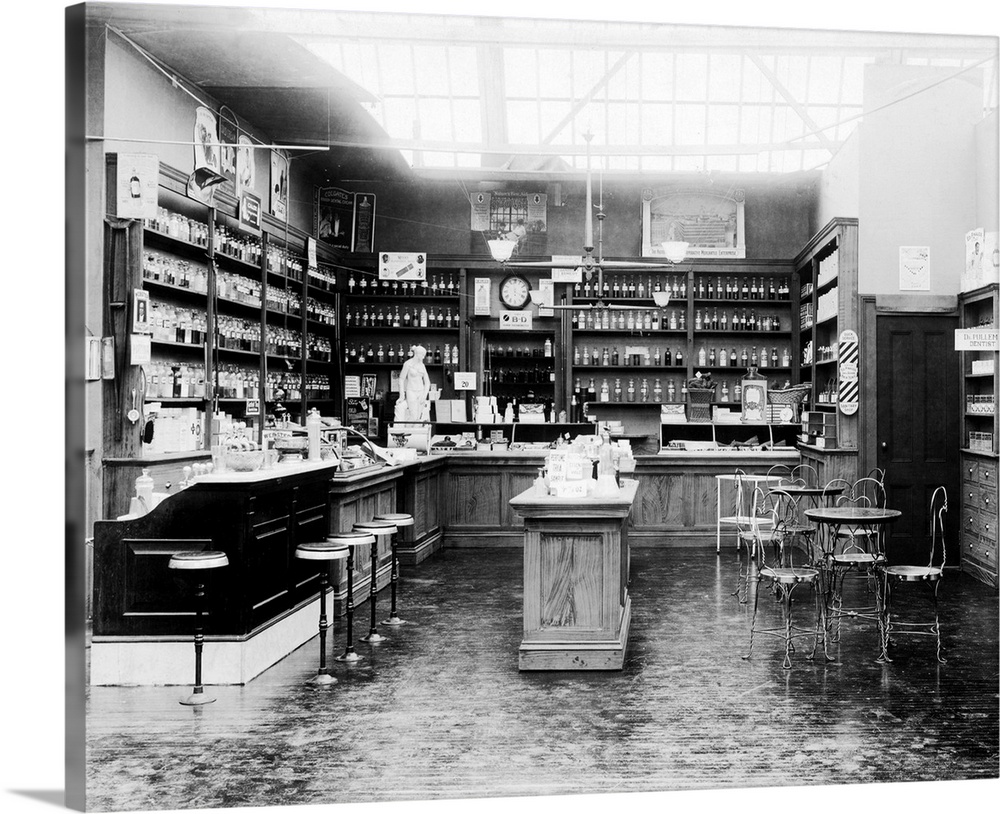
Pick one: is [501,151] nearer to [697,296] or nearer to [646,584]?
[697,296]

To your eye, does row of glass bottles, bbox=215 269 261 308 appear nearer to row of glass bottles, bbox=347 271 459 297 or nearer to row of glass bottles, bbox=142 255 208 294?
row of glass bottles, bbox=142 255 208 294

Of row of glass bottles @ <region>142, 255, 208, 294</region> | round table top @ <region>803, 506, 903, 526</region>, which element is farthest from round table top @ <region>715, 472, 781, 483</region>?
row of glass bottles @ <region>142, 255, 208, 294</region>

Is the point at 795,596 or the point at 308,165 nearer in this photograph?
the point at 795,596

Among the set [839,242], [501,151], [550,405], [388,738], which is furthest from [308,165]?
[388,738]

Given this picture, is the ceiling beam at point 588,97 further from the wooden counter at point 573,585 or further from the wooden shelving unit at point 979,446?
the wooden counter at point 573,585

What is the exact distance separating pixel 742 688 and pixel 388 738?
6.34 feet

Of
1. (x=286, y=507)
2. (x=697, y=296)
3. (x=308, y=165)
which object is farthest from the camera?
(x=697, y=296)

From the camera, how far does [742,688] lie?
4.68m

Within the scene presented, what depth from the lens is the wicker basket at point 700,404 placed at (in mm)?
10656

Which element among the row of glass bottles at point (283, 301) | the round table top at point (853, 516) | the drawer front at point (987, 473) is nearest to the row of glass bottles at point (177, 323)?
the row of glass bottles at point (283, 301)

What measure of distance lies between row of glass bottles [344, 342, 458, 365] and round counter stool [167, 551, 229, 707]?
24.2 ft

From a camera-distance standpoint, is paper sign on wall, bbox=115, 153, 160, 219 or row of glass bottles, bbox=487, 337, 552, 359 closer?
paper sign on wall, bbox=115, 153, 160, 219

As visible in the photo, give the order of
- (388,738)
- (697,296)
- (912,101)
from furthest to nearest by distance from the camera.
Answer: (697,296) → (912,101) → (388,738)

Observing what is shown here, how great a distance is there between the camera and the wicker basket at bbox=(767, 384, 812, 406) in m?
10.1
